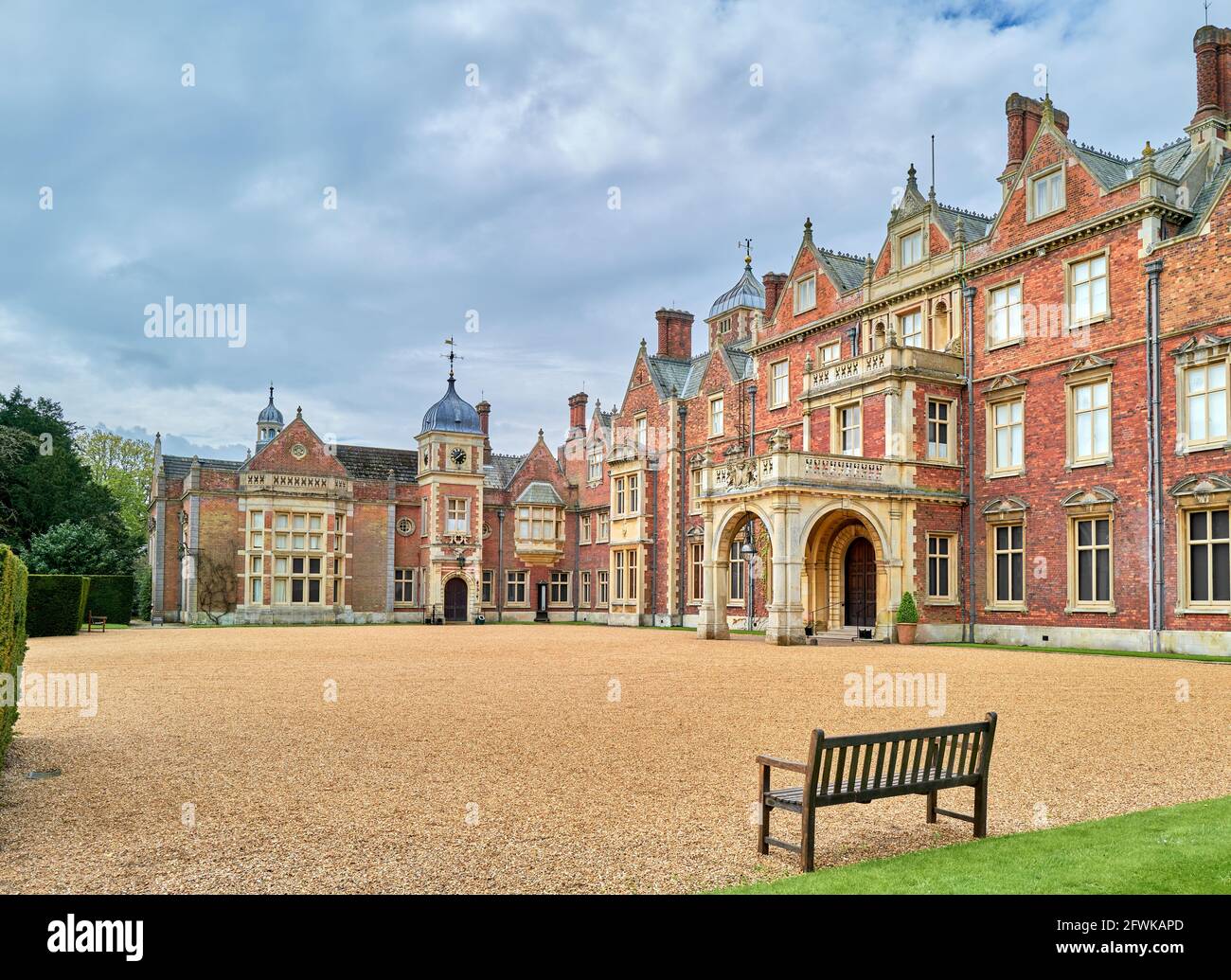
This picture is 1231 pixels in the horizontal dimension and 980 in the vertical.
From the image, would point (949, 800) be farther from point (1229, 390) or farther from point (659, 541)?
point (659, 541)

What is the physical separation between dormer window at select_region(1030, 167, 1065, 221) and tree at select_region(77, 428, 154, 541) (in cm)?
5541

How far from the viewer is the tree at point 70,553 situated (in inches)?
1565

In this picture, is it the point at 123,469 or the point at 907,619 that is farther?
the point at 123,469

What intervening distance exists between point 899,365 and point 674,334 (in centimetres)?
1904

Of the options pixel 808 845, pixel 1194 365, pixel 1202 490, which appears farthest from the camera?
pixel 1194 365

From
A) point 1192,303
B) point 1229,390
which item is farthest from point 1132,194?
point 1229,390

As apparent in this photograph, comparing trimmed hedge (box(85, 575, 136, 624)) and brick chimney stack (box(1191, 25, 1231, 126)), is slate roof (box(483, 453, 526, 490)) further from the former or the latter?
brick chimney stack (box(1191, 25, 1231, 126))

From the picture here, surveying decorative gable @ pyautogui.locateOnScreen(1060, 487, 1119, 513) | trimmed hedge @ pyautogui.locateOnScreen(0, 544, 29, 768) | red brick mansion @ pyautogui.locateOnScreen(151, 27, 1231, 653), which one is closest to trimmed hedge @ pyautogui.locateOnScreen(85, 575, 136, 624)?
red brick mansion @ pyautogui.locateOnScreen(151, 27, 1231, 653)

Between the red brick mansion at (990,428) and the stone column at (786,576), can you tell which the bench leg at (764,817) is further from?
the stone column at (786,576)

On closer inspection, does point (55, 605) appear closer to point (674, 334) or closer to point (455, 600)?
point (455, 600)

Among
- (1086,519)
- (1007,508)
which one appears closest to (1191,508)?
(1086,519)

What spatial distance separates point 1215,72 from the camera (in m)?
23.9

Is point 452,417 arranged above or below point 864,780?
above

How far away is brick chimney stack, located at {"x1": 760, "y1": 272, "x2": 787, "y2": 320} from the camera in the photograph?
1547 inches
